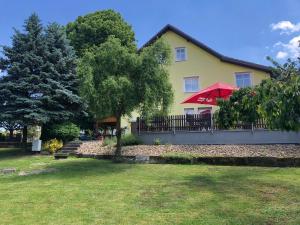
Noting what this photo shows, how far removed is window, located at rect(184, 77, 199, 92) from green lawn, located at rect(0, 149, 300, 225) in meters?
17.7

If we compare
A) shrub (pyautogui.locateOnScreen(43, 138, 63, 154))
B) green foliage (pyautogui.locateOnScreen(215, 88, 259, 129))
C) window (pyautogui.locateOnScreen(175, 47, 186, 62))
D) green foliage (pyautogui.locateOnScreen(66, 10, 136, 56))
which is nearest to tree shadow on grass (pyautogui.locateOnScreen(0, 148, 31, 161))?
shrub (pyautogui.locateOnScreen(43, 138, 63, 154))

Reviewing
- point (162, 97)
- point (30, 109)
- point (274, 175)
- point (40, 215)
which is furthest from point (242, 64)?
point (40, 215)

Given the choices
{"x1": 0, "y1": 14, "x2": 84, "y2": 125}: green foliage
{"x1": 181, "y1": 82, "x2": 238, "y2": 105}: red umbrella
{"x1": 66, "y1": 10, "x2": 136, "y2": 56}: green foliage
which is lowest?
{"x1": 181, "y1": 82, "x2": 238, "y2": 105}: red umbrella

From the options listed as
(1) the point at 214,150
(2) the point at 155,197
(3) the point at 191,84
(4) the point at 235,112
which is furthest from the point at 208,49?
(2) the point at 155,197

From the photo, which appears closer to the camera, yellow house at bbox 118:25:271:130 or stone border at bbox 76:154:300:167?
stone border at bbox 76:154:300:167

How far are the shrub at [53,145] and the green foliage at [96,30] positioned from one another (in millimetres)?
16143

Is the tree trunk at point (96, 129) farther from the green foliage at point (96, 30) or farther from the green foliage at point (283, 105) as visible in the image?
the green foliage at point (283, 105)

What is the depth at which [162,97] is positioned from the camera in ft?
52.4

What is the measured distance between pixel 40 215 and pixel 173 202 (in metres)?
2.77

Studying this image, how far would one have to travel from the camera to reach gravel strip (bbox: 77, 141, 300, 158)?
14.3 meters

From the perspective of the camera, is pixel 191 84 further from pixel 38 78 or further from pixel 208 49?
pixel 38 78

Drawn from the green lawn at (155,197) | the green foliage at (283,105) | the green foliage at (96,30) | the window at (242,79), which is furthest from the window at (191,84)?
the green foliage at (283,105)

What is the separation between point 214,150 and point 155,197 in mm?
8142

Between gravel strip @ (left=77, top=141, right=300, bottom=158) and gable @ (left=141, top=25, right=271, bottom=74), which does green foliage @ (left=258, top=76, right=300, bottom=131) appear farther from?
gable @ (left=141, top=25, right=271, bottom=74)
